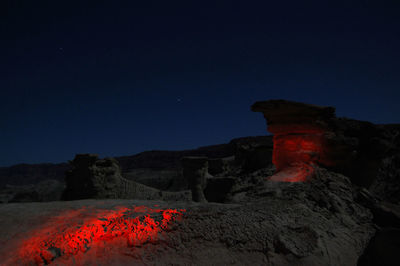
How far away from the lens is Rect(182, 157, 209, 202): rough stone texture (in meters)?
13.9

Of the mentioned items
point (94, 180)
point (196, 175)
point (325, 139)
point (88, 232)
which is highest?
point (325, 139)

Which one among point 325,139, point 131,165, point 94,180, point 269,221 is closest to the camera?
point 269,221

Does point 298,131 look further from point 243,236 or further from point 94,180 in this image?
point 94,180

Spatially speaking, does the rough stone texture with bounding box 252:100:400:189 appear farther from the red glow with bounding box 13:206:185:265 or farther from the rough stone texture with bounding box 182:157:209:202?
the rough stone texture with bounding box 182:157:209:202

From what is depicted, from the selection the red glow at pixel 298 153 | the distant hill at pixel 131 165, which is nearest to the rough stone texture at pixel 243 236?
the red glow at pixel 298 153

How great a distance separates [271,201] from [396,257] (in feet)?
6.58

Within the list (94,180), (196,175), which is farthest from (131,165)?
(94,180)

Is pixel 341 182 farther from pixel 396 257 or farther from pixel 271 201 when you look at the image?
pixel 396 257

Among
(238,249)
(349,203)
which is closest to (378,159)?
(349,203)

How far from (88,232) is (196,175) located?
433 inches

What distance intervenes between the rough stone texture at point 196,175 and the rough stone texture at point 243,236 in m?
9.75

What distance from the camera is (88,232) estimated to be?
327cm

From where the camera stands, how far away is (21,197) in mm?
12055

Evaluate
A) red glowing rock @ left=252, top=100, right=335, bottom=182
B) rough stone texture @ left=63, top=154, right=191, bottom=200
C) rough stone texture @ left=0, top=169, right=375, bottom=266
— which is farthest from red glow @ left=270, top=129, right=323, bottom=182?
rough stone texture @ left=63, top=154, right=191, bottom=200
